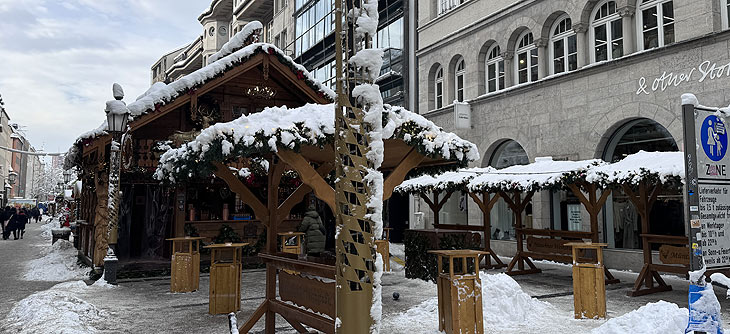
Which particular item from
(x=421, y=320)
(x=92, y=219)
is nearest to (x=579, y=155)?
(x=421, y=320)

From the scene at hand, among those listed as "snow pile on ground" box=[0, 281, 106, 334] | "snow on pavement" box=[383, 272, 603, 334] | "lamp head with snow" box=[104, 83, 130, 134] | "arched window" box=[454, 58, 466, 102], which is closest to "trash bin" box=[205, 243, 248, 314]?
"snow pile on ground" box=[0, 281, 106, 334]

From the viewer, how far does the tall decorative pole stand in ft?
14.4

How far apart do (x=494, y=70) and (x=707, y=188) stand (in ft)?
53.6

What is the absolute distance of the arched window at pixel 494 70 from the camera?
67.8 ft

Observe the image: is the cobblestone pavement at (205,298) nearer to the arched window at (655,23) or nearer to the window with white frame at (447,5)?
the arched window at (655,23)

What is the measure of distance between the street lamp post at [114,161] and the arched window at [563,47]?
13.6 m

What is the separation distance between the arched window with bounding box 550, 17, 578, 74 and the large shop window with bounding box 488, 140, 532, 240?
3234 mm

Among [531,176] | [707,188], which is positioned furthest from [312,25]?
[707,188]

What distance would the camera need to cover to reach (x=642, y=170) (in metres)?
11.0

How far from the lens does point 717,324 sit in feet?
17.4

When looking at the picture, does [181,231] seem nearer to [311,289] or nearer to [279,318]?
[279,318]

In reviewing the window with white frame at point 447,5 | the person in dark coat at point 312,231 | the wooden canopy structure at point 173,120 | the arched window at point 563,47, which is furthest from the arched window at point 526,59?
the person in dark coat at point 312,231

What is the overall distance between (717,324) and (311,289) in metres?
4.31

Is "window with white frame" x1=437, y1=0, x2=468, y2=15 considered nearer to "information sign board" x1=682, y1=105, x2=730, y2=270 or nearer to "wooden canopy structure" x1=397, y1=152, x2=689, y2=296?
"wooden canopy structure" x1=397, y1=152, x2=689, y2=296
